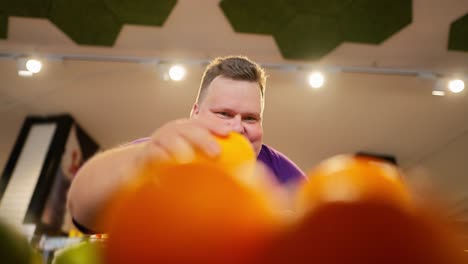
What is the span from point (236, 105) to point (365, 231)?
0.47 metres

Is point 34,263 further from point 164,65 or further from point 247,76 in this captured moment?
point 164,65

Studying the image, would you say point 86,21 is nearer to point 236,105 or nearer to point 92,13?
point 92,13

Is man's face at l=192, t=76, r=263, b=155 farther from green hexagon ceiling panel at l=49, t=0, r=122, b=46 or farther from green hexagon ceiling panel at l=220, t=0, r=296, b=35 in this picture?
green hexagon ceiling panel at l=49, t=0, r=122, b=46

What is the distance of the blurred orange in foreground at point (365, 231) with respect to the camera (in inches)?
6.2

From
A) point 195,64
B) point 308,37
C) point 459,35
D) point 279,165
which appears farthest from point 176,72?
point 279,165

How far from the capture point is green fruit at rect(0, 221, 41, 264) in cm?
19

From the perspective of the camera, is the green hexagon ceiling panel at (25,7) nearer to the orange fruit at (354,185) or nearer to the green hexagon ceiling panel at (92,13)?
the green hexagon ceiling panel at (92,13)

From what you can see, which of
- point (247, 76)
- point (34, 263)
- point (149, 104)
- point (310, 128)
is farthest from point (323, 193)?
point (310, 128)

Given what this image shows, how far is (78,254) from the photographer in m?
0.25

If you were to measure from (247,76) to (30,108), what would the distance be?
9.94ft

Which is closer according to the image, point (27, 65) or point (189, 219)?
point (189, 219)

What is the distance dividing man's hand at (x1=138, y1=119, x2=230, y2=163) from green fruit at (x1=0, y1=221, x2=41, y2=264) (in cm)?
7

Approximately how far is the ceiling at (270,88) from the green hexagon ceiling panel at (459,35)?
0.04 m

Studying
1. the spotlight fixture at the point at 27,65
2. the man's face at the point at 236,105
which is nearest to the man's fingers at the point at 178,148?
the man's face at the point at 236,105
